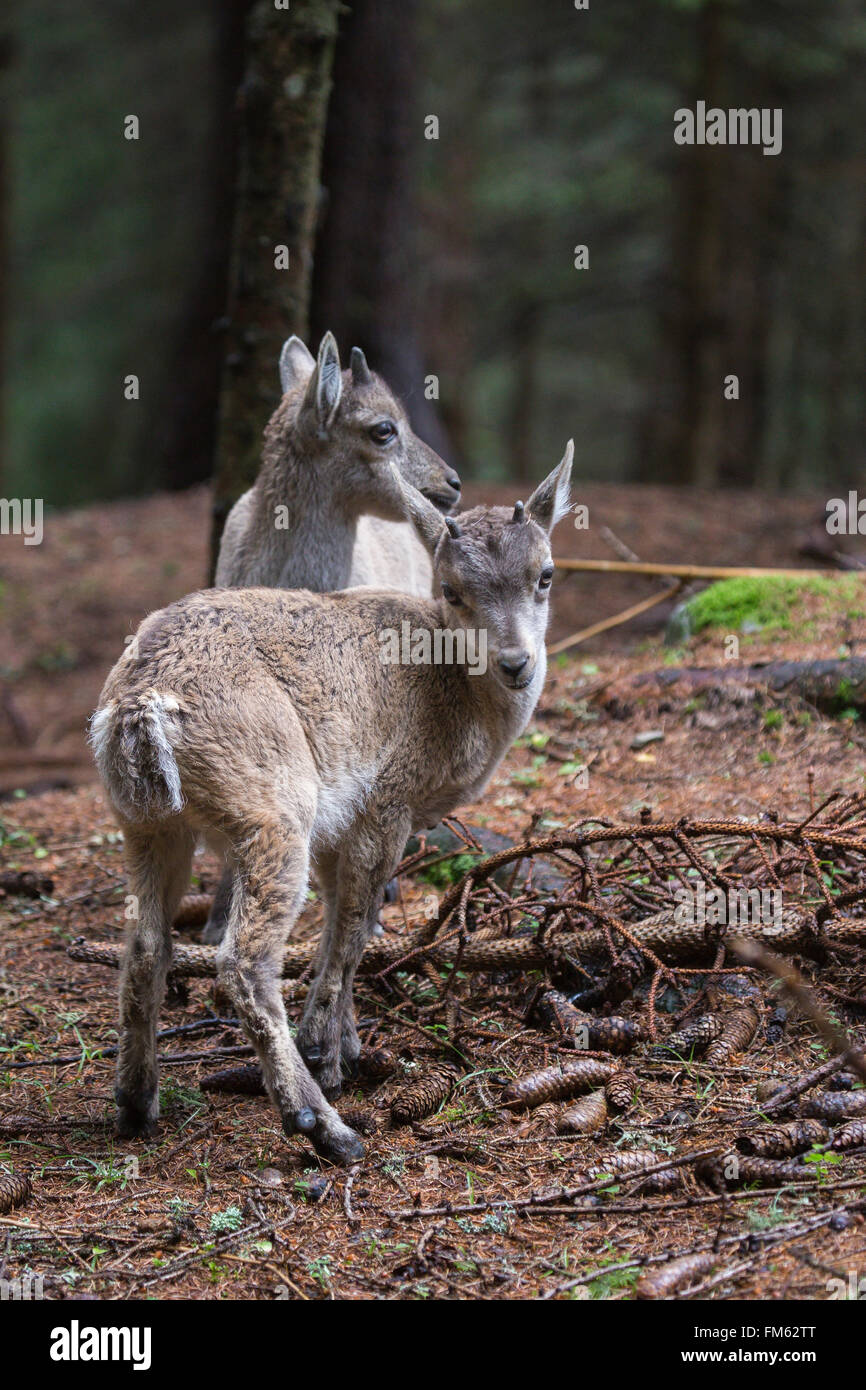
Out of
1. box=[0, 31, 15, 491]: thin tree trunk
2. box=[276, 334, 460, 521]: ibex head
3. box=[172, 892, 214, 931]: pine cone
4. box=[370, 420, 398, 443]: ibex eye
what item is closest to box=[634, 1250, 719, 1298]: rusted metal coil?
box=[172, 892, 214, 931]: pine cone

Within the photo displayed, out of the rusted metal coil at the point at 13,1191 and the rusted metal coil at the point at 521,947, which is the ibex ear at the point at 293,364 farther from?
the rusted metal coil at the point at 13,1191

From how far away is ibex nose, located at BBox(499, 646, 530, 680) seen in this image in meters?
5.06

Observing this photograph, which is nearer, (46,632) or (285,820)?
(285,820)

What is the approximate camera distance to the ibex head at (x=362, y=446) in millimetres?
6961

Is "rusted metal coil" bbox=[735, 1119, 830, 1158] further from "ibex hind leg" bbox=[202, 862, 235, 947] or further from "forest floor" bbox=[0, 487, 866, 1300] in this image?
"ibex hind leg" bbox=[202, 862, 235, 947]

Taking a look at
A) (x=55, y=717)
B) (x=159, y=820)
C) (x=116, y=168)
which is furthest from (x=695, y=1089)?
(x=116, y=168)

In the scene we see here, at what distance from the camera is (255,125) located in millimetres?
8203

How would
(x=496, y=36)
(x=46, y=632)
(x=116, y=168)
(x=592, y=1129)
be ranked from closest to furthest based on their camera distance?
(x=592, y=1129) → (x=46, y=632) → (x=496, y=36) → (x=116, y=168)

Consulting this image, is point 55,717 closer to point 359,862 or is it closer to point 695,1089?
point 359,862

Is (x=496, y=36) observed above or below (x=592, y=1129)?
above

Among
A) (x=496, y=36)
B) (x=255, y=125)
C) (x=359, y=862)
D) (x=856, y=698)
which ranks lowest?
(x=359, y=862)

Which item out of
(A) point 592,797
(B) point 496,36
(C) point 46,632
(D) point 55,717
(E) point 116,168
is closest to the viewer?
(A) point 592,797

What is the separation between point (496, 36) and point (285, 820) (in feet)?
70.2

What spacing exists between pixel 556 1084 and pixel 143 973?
1.63m
